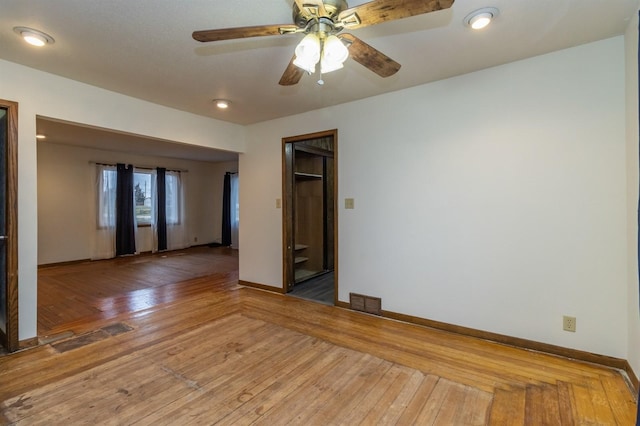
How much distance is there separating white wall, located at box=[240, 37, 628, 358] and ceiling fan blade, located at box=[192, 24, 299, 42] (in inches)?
72.3

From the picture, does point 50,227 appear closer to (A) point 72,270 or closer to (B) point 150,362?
(A) point 72,270

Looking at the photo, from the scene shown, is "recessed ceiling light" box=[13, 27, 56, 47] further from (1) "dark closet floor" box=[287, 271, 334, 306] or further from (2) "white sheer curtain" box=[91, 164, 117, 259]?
(2) "white sheer curtain" box=[91, 164, 117, 259]

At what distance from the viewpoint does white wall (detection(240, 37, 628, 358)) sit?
2.18 m

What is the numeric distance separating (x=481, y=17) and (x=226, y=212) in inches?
296

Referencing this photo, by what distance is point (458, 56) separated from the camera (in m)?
2.34

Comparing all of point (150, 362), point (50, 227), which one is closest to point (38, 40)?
point (150, 362)

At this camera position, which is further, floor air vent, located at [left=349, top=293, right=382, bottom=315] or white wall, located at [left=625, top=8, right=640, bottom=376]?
floor air vent, located at [left=349, top=293, right=382, bottom=315]

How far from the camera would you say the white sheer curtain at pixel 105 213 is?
6.45 m

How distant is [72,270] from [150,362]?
4.55m

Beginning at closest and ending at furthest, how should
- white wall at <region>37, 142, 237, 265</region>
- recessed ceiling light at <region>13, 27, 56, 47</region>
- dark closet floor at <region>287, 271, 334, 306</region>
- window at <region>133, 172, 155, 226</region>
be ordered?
recessed ceiling light at <region>13, 27, 56, 47</region>, dark closet floor at <region>287, 271, 334, 306</region>, white wall at <region>37, 142, 237, 265</region>, window at <region>133, 172, 155, 226</region>

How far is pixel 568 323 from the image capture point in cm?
231

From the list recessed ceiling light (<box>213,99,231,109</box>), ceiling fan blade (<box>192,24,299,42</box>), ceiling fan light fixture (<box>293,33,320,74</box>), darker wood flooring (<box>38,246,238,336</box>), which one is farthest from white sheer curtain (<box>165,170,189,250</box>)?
ceiling fan light fixture (<box>293,33,320,74</box>)

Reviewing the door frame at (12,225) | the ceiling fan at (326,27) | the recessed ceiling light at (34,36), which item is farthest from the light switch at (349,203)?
the door frame at (12,225)

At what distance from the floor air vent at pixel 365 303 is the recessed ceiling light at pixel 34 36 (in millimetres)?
3363
